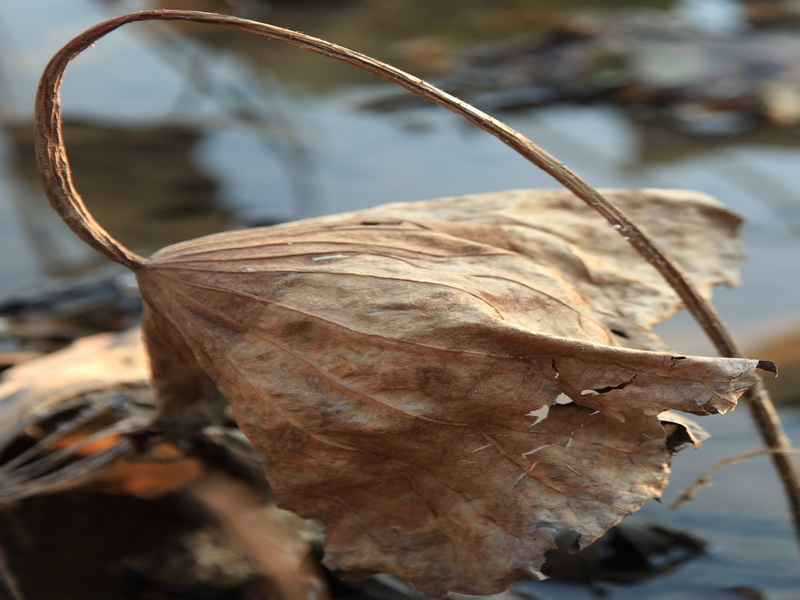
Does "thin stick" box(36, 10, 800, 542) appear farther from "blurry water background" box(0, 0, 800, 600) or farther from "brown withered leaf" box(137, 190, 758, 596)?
"blurry water background" box(0, 0, 800, 600)

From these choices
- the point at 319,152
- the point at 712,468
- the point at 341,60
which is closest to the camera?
the point at 341,60

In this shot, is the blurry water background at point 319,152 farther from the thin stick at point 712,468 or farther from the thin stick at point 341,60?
the thin stick at point 341,60

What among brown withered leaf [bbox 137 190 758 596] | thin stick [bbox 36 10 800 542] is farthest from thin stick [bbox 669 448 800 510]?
brown withered leaf [bbox 137 190 758 596]

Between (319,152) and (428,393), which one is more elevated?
(319,152)

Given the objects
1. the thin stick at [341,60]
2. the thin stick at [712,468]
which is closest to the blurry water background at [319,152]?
the thin stick at [712,468]

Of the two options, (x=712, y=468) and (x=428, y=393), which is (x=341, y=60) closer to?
(x=428, y=393)

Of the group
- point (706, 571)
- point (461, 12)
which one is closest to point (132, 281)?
point (706, 571)

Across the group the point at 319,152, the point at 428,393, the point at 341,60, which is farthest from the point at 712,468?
the point at 319,152
